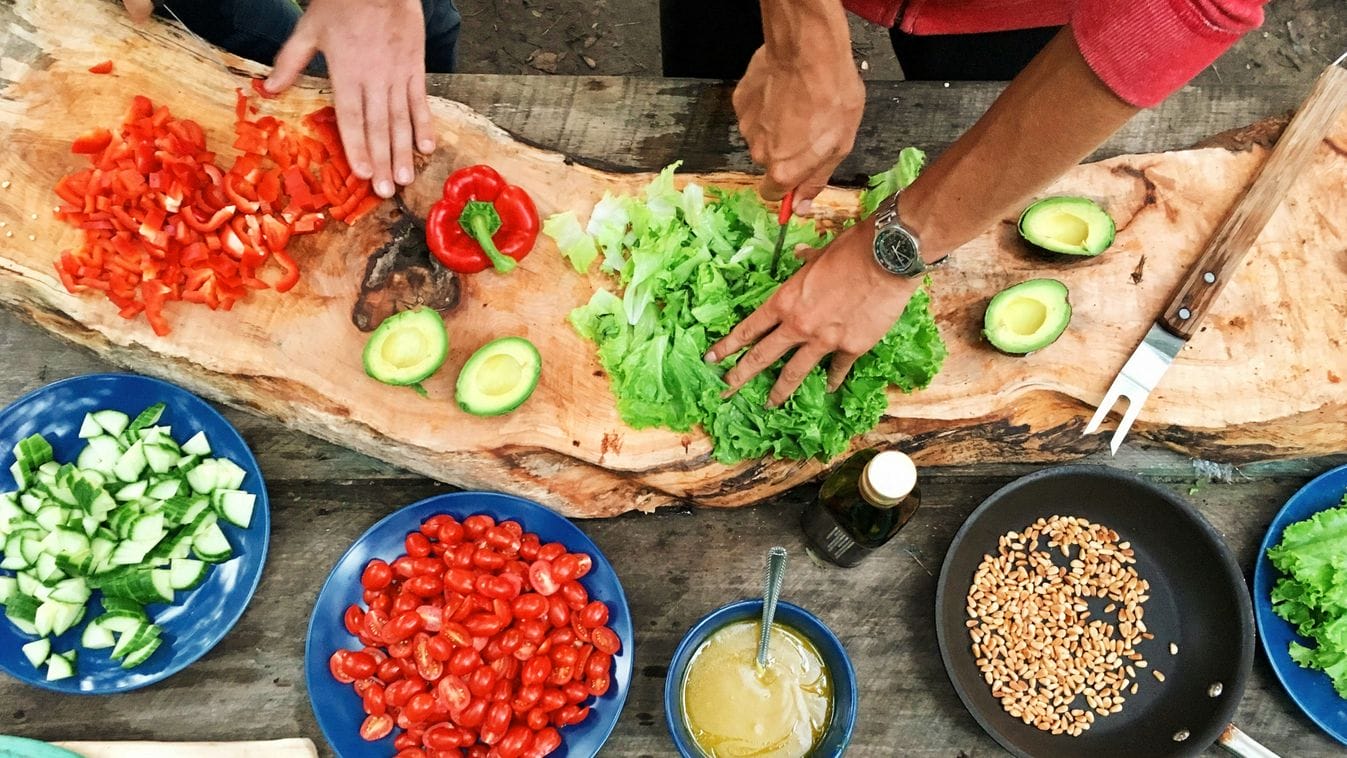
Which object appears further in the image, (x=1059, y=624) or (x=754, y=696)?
(x=1059, y=624)

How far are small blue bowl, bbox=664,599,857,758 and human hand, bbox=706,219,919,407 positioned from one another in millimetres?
565

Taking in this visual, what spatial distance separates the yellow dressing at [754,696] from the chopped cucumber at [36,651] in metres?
1.56

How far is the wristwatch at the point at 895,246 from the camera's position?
1810 millimetres

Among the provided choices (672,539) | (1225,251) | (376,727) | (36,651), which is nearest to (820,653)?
(672,539)

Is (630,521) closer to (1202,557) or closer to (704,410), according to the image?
(704,410)

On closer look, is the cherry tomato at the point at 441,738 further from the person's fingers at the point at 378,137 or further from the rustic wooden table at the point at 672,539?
the person's fingers at the point at 378,137

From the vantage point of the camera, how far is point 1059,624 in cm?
233

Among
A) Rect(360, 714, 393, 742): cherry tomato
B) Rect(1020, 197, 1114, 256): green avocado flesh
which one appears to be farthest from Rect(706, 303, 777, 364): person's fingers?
Rect(360, 714, 393, 742): cherry tomato

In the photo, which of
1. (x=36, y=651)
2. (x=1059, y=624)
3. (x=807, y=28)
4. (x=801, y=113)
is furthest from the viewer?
(x=1059, y=624)

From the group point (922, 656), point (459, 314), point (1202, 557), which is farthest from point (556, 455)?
point (1202, 557)

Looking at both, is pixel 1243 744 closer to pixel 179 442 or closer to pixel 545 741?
pixel 545 741

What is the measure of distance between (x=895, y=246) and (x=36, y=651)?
223 cm

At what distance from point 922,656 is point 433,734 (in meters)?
1.27

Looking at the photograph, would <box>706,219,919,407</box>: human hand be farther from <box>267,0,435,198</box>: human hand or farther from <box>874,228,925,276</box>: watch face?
<box>267,0,435,198</box>: human hand
